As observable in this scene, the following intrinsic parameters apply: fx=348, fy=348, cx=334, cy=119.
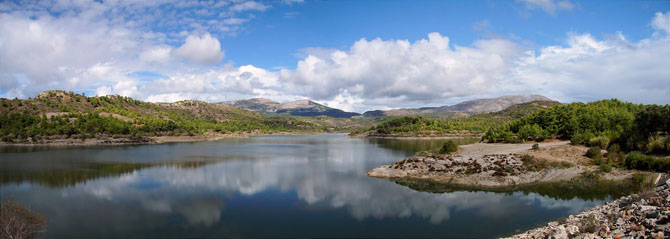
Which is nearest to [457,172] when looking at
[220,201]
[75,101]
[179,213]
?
[220,201]

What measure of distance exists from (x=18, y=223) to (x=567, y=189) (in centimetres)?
3357

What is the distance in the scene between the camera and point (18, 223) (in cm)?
1404

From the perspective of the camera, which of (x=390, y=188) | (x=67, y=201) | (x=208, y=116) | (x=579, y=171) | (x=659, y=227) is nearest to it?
(x=659, y=227)

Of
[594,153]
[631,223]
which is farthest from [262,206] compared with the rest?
[594,153]

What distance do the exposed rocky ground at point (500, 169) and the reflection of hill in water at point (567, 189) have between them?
1.05m

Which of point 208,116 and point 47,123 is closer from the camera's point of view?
point 47,123

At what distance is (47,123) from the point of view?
86188 millimetres

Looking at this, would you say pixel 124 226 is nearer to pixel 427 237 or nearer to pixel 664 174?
pixel 427 237

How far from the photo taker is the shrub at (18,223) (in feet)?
44.1

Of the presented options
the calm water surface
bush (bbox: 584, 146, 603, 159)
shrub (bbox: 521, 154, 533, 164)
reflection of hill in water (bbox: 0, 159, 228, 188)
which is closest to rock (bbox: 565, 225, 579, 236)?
the calm water surface

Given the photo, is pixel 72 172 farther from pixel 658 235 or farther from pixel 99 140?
pixel 99 140

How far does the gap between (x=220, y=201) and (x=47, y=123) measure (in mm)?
89132

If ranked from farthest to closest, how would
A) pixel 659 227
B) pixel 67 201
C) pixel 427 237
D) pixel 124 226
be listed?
pixel 67 201
pixel 124 226
pixel 427 237
pixel 659 227

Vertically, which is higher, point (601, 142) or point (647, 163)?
point (601, 142)
